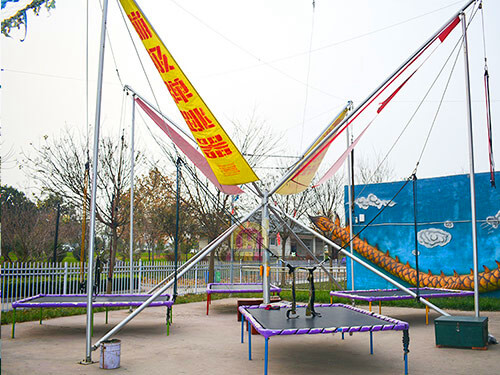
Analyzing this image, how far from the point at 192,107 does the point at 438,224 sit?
1098cm

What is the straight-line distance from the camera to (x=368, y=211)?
666 inches

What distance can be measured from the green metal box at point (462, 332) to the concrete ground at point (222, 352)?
5.4 inches

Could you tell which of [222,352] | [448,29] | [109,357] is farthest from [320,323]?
[448,29]

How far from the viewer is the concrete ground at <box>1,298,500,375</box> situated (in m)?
6.19

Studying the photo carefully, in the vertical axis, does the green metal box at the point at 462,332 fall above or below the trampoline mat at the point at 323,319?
below

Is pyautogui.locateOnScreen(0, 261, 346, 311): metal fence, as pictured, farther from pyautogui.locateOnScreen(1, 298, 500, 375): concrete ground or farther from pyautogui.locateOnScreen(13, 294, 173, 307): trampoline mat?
pyautogui.locateOnScreen(13, 294, 173, 307): trampoline mat

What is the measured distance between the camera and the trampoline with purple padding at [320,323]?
18.5 feet

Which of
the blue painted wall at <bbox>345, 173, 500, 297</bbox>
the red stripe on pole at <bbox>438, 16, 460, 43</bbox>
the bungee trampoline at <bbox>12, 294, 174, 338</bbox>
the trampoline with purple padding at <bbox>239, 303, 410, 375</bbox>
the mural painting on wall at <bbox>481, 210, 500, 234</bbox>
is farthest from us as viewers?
the blue painted wall at <bbox>345, 173, 500, 297</bbox>

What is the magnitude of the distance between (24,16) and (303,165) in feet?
17.2

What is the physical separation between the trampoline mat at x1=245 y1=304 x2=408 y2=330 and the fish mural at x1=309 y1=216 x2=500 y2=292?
7.62 m

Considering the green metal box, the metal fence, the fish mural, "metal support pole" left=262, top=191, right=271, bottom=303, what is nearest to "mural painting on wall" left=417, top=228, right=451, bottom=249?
the fish mural

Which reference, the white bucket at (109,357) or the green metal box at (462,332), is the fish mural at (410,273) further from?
the white bucket at (109,357)

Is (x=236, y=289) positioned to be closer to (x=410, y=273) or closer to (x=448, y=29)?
(x=410, y=273)

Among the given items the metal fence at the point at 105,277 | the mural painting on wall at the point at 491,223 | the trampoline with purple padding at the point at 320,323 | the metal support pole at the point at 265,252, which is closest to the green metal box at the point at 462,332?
the trampoline with purple padding at the point at 320,323
